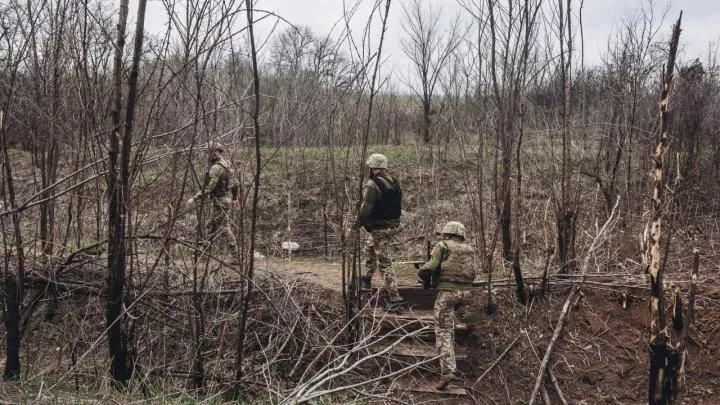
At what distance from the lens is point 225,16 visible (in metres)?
4.58

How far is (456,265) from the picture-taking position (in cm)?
641

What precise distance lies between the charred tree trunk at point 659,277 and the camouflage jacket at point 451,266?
6.37 feet

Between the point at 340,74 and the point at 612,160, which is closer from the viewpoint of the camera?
the point at 340,74

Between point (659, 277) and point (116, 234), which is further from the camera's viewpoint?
point (659, 277)

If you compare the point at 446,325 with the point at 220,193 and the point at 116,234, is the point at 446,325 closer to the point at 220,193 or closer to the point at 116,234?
the point at 116,234

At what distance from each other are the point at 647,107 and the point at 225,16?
12408 millimetres

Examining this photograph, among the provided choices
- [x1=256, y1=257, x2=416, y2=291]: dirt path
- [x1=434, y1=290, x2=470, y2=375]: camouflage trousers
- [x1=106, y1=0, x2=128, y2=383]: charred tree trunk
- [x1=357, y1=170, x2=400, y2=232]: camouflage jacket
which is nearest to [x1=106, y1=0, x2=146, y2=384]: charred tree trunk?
[x1=106, y1=0, x2=128, y2=383]: charred tree trunk

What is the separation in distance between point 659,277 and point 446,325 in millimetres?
2311

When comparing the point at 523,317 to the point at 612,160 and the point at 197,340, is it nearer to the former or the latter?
the point at 197,340

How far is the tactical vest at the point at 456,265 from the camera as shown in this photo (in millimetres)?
6398

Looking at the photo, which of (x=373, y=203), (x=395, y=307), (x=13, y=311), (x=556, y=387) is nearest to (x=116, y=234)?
(x=13, y=311)

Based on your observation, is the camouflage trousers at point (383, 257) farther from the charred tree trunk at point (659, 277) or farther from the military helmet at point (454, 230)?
the charred tree trunk at point (659, 277)

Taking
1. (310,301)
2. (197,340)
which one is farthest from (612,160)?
(197,340)

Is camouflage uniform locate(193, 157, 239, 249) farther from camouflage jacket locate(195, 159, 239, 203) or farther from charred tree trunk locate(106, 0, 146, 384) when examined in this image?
charred tree trunk locate(106, 0, 146, 384)
